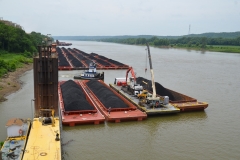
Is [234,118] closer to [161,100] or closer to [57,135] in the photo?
[161,100]

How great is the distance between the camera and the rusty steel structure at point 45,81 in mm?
13656

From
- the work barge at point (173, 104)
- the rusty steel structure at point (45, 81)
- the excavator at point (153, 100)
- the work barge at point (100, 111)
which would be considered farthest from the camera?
the excavator at point (153, 100)

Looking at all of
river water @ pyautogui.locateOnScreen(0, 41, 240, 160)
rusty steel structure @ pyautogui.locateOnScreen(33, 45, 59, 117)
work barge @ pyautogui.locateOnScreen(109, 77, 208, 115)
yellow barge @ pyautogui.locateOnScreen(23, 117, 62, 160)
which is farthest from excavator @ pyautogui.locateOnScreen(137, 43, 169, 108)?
yellow barge @ pyautogui.locateOnScreen(23, 117, 62, 160)

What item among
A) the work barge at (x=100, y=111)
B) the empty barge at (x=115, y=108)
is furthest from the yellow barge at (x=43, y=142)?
the empty barge at (x=115, y=108)

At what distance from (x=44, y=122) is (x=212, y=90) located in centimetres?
2078

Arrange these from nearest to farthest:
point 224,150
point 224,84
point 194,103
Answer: point 224,150, point 194,103, point 224,84

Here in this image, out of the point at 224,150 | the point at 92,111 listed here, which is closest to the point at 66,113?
the point at 92,111

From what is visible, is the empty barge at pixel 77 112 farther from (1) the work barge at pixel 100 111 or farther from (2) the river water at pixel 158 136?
(2) the river water at pixel 158 136

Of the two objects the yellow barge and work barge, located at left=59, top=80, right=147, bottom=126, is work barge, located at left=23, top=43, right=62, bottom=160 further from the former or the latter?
work barge, located at left=59, top=80, right=147, bottom=126

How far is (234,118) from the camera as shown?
18531mm

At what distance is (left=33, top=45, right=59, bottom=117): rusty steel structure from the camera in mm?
13656

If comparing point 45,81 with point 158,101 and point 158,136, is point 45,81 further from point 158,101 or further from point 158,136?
point 158,101

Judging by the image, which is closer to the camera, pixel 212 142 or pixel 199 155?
pixel 199 155

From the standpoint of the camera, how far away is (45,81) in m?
13.8
